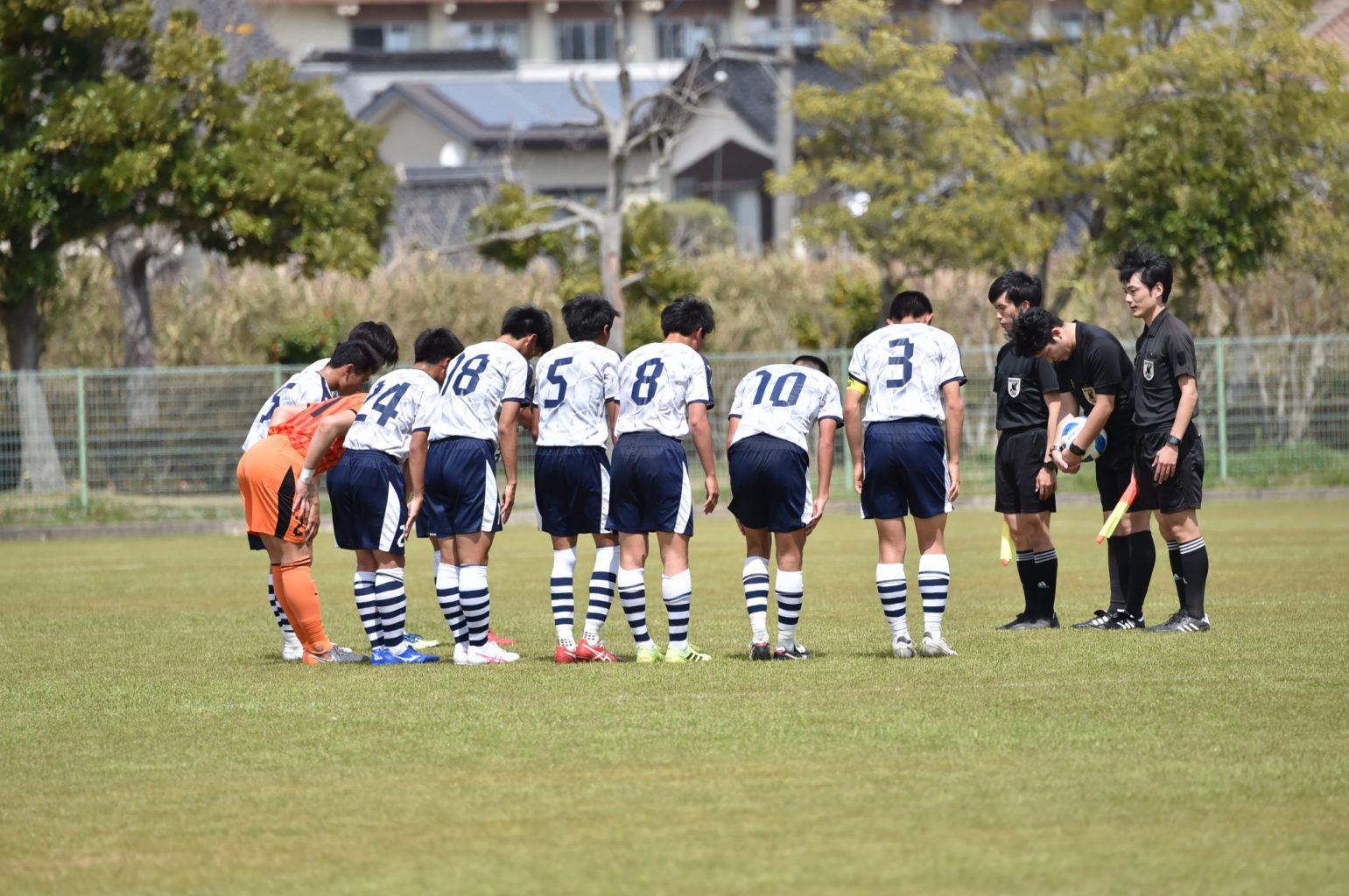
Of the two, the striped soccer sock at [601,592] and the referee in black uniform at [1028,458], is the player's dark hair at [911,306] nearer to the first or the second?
the referee in black uniform at [1028,458]

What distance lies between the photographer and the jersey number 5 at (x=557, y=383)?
10234mm

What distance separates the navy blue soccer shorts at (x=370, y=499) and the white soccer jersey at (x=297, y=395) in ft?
1.75

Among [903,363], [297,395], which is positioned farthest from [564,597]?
[903,363]

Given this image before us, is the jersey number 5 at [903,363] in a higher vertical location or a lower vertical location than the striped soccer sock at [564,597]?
higher

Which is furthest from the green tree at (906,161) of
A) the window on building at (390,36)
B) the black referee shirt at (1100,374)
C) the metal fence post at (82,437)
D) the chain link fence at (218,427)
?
the window on building at (390,36)

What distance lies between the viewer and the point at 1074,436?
11156 millimetres

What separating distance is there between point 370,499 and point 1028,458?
13.8 feet

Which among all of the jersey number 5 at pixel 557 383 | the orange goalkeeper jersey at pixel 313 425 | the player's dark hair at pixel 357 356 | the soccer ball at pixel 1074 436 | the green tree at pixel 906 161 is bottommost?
the soccer ball at pixel 1074 436

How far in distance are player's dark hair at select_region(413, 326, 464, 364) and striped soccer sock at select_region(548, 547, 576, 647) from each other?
1.42m

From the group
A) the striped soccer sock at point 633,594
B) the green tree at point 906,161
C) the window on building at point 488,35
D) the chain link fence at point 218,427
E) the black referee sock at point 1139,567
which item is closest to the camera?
the striped soccer sock at point 633,594

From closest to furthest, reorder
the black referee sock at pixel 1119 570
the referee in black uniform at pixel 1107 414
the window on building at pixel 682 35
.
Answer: the referee in black uniform at pixel 1107 414
the black referee sock at pixel 1119 570
the window on building at pixel 682 35

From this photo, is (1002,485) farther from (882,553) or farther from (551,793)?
(551,793)

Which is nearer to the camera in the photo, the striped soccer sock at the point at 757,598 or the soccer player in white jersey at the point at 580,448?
→ the striped soccer sock at the point at 757,598

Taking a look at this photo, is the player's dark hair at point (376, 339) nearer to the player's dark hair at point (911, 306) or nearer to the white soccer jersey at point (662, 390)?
the white soccer jersey at point (662, 390)
